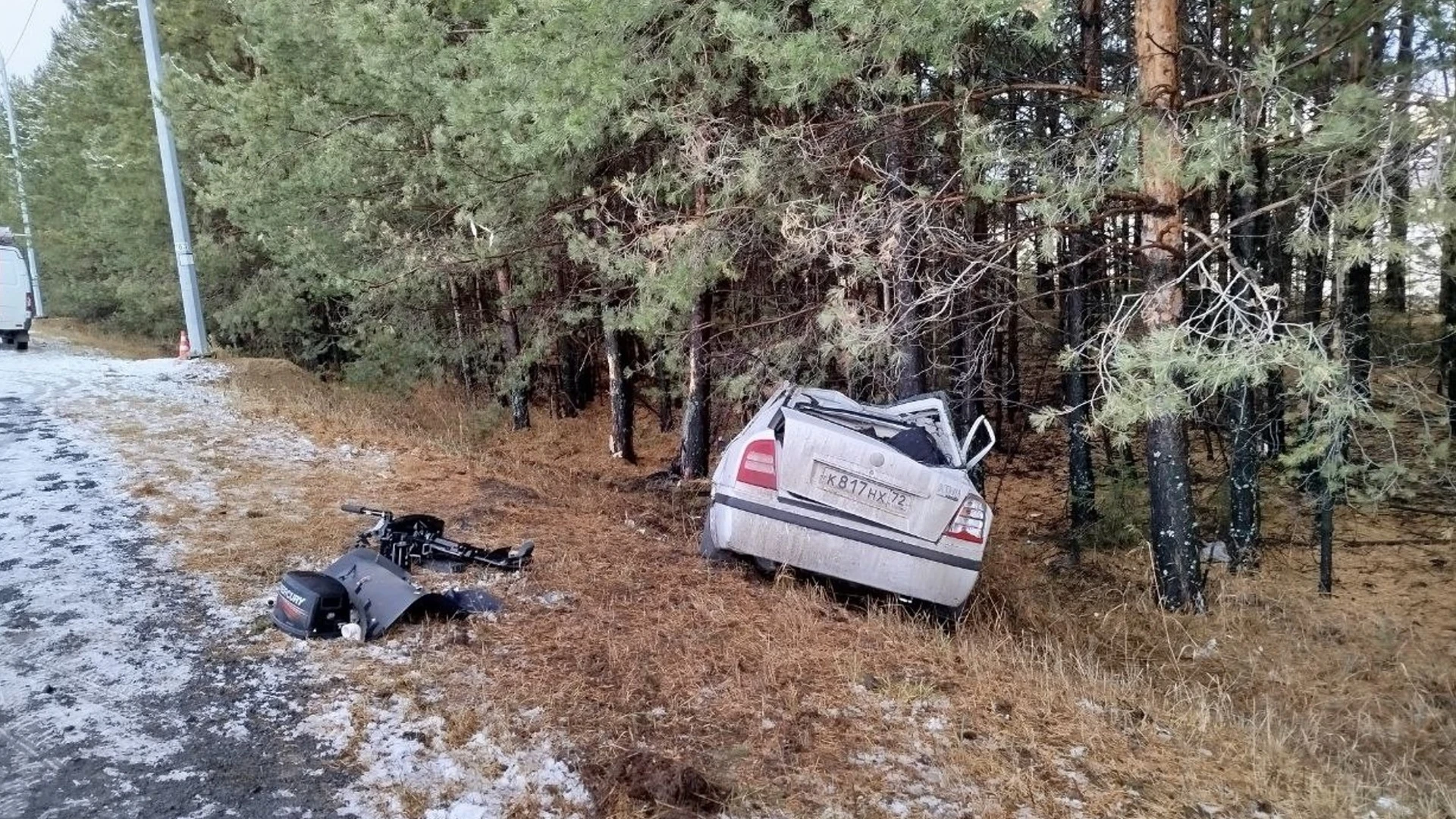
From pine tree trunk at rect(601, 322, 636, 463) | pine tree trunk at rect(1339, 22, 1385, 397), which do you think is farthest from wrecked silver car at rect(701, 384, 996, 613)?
pine tree trunk at rect(601, 322, 636, 463)

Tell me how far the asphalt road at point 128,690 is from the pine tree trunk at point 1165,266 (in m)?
4.99

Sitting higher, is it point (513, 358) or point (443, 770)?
point (513, 358)

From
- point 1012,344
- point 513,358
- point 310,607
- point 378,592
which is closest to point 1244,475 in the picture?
point 1012,344

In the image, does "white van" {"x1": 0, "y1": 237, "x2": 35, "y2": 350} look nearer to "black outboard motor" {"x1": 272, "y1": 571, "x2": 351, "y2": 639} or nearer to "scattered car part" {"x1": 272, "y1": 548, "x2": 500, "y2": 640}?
"scattered car part" {"x1": 272, "y1": 548, "x2": 500, "y2": 640}

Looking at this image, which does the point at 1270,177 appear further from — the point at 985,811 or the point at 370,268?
the point at 370,268

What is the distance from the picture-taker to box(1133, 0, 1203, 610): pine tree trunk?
552 centimetres

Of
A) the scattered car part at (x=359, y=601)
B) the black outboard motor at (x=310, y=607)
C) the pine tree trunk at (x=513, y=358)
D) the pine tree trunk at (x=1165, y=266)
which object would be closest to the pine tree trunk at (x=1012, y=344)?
the pine tree trunk at (x=1165, y=266)

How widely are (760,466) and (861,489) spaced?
23.8 inches

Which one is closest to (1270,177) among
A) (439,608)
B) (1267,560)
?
(1267,560)

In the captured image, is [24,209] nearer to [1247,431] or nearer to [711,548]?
[711,548]

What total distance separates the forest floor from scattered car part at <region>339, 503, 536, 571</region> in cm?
15

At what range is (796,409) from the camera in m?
5.93

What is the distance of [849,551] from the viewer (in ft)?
17.0

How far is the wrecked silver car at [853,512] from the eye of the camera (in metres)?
5.10
